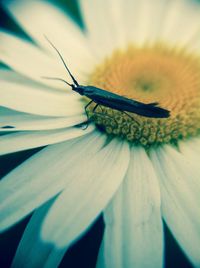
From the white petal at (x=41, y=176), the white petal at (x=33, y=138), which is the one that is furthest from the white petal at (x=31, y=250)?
the white petal at (x=33, y=138)

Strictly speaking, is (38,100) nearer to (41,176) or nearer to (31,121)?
(31,121)

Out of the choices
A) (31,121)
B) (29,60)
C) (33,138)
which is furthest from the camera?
(29,60)

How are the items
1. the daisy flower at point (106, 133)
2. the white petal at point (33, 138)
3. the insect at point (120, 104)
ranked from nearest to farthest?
the daisy flower at point (106, 133) → the white petal at point (33, 138) → the insect at point (120, 104)

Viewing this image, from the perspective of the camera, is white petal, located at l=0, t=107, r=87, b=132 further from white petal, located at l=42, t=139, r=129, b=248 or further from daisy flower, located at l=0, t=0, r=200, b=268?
white petal, located at l=42, t=139, r=129, b=248

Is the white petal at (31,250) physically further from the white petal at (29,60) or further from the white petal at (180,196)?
the white petal at (29,60)

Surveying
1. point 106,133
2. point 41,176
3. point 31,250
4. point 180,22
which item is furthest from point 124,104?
point 180,22

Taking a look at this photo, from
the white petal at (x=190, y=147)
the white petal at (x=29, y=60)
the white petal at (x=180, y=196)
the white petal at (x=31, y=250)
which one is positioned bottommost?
the white petal at (x=180, y=196)

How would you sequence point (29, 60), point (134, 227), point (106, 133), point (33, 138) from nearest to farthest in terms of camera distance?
point (134, 227) < point (33, 138) < point (106, 133) < point (29, 60)
